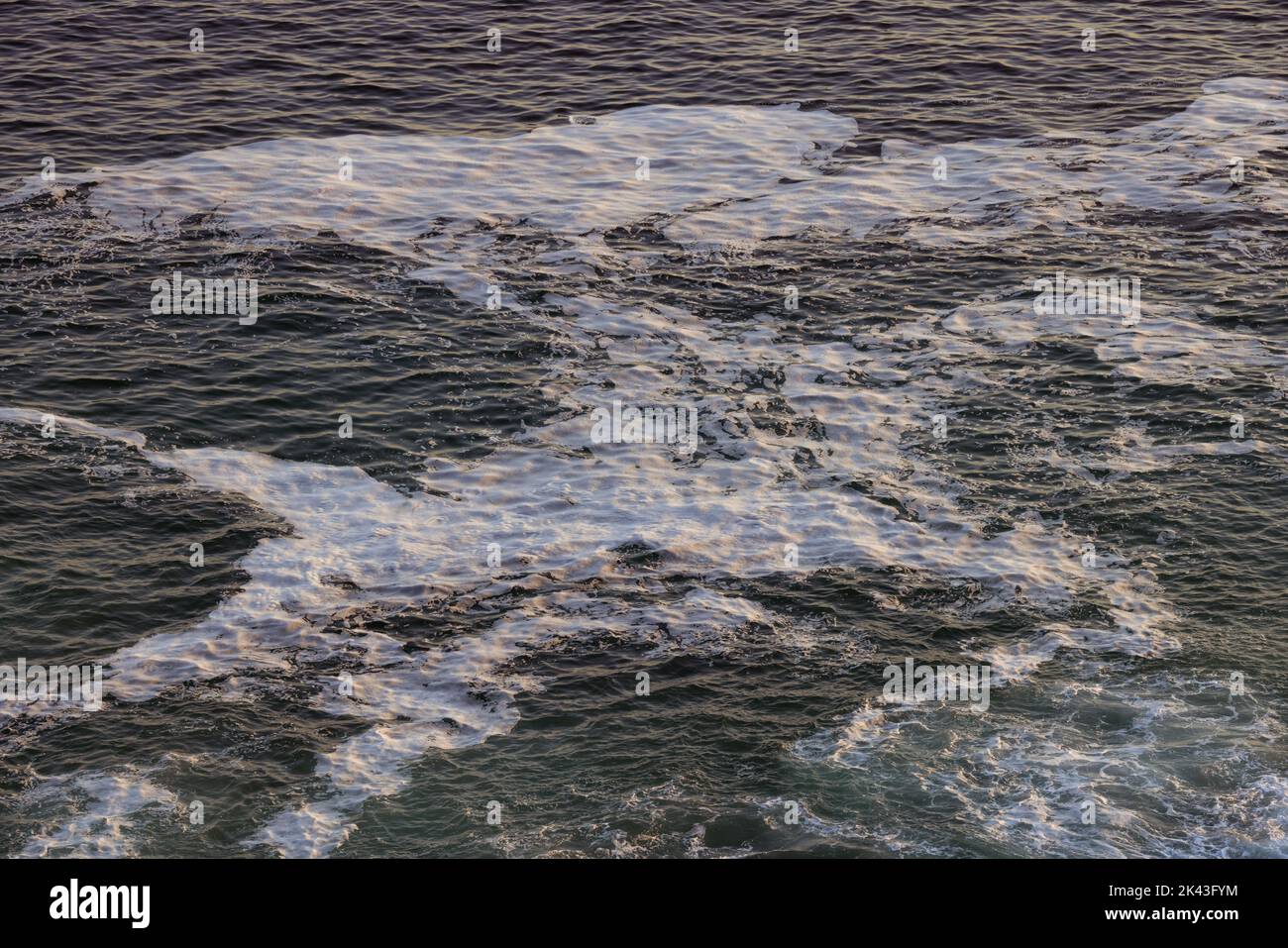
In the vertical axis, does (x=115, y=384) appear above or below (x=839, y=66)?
below

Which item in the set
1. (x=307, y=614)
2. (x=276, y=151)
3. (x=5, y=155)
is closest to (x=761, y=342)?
(x=307, y=614)

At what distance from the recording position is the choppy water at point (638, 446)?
21.9m

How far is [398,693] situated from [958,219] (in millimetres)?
22654

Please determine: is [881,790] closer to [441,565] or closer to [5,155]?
[441,565]

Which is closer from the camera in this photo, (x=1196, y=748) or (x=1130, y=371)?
(x=1196, y=748)

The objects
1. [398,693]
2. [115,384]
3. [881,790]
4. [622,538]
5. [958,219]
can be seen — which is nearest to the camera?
[881,790]

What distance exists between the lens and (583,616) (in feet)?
84.2

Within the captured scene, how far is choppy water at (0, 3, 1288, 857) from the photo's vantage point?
2188 cm

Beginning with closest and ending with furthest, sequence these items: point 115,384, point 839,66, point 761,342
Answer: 1. point 115,384
2. point 761,342
3. point 839,66

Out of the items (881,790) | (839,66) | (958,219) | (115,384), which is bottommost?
(881,790)

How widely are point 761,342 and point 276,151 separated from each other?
56.8ft

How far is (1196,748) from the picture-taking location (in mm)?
22156

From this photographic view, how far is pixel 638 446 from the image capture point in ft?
102

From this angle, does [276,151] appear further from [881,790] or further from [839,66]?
[881,790]
